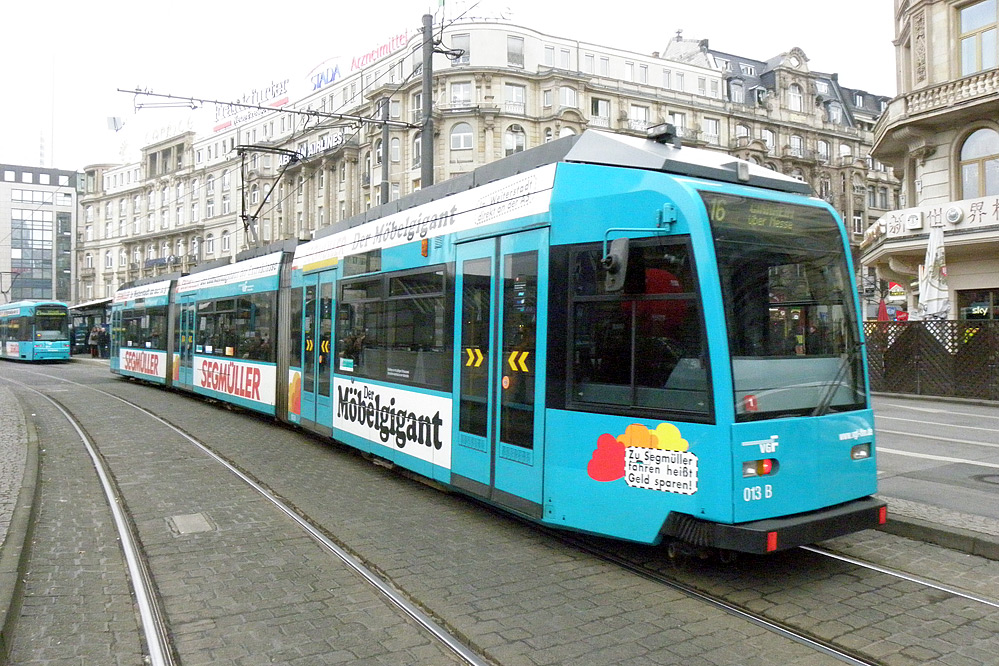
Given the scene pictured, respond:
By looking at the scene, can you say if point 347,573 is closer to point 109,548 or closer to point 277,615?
point 277,615

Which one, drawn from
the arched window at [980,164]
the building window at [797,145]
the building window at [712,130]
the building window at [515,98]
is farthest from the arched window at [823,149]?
the arched window at [980,164]

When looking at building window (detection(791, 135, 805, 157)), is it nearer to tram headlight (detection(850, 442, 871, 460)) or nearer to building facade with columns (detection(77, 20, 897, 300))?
building facade with columns (detection(77, 20, 897, 300))

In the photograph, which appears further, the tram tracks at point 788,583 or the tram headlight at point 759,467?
the tram headlight at point 759,467

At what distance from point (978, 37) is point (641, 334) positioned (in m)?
24.2

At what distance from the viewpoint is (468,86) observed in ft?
143

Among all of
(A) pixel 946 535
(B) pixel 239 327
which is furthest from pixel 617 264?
(B) pixel 239 327

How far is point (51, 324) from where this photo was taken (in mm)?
38375

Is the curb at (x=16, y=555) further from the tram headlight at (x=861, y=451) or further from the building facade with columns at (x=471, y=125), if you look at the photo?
the building facade with columns at (x=471, y=125)

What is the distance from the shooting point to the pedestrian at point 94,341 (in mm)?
47094

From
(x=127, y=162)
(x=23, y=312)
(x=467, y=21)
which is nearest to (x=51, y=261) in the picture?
(x=127, y=162)

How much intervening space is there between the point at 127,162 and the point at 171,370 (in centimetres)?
6789

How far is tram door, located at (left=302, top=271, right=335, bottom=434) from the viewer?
10.5 m

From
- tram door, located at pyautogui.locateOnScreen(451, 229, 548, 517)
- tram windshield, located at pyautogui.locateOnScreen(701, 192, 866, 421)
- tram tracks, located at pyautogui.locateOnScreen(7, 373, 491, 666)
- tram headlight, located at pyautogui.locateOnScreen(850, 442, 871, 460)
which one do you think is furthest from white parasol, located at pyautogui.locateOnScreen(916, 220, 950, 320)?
tram tracks, located at pyautogui.locateOnScreen(7, 373, 491, 666)

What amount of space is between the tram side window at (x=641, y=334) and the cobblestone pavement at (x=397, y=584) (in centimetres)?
131
